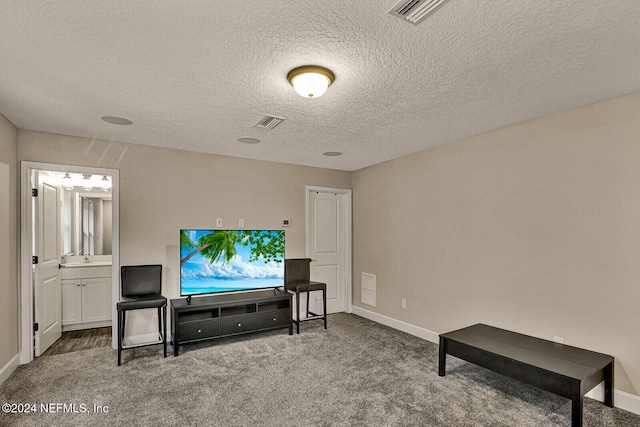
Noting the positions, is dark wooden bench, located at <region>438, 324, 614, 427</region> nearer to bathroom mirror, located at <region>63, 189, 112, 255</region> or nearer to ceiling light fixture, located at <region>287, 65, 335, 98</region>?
ceiling light fixture, located at <region>287, 65, 335, 98</region>

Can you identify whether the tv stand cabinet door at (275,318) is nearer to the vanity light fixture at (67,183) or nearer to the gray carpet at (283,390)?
the gray carpet at (283,390)

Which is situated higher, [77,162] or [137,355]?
[77,162]

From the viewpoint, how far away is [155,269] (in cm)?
401

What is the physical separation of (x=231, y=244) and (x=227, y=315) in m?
0.89

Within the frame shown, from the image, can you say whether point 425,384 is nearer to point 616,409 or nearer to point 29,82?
point 616,409

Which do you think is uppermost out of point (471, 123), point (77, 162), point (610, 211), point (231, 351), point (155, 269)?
point (471, 123)

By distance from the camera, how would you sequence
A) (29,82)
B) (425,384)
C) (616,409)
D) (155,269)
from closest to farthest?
(29,82)
(616,409)
(425,384)
(155,269)

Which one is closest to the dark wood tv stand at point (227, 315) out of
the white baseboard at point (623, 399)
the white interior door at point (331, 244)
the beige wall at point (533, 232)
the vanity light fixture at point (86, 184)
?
the white interior door at point (331, 244)

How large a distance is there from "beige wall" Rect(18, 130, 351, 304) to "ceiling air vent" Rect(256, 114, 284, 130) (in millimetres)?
1452

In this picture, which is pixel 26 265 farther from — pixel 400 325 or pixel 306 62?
pixel 400 325

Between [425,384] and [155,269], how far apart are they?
3132mm

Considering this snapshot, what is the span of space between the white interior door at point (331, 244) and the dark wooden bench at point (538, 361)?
99.2 inches

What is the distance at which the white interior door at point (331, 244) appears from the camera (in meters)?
5.39

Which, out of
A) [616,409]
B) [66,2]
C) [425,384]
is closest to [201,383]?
[425,384]
